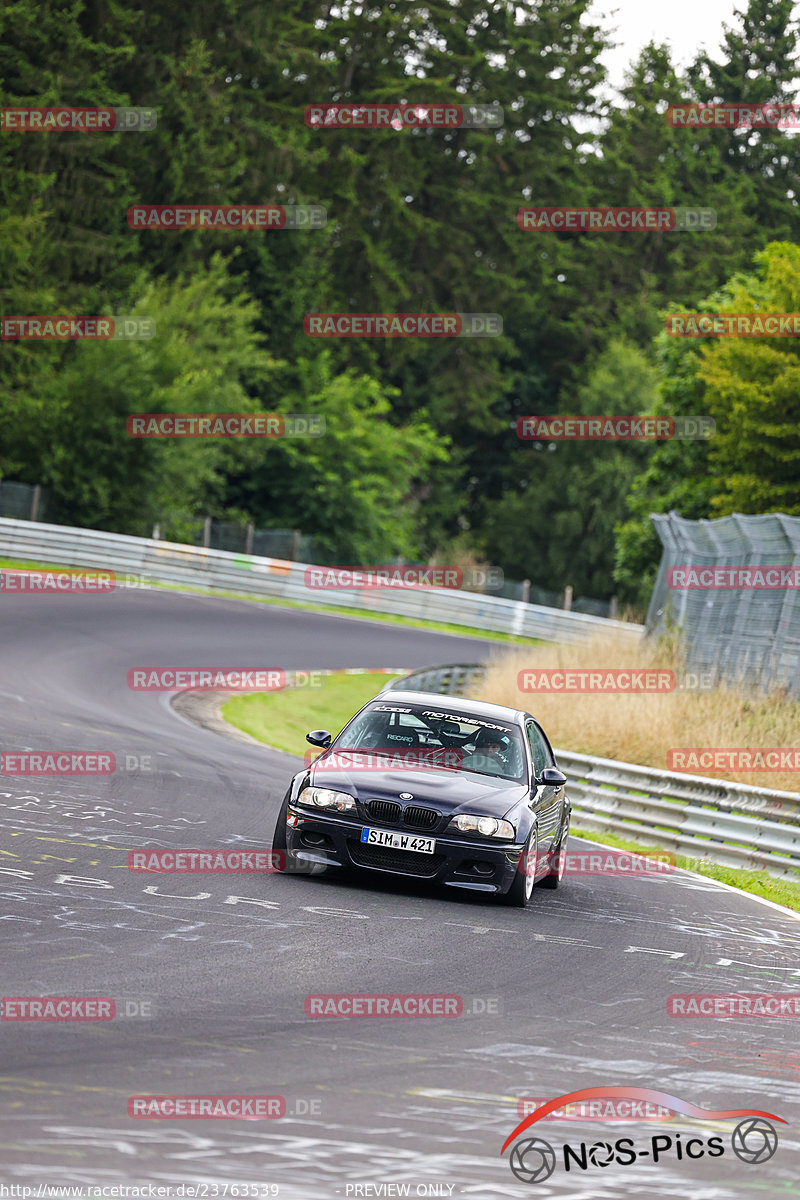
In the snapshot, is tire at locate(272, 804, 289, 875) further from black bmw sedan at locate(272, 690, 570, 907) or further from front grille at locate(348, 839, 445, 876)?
front grille at locate(348, 839, 445, 876)

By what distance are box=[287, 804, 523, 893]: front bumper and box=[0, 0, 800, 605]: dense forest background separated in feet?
86.5

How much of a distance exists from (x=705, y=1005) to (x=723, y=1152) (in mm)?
2845

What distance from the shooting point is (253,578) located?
3903 cm

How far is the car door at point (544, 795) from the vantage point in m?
11.6

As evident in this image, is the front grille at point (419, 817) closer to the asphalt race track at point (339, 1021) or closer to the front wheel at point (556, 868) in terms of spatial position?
the asphalt race track at point (339, 1021)

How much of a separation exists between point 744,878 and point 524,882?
5.42 m

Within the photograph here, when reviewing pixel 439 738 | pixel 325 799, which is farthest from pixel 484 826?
pixel 439 738

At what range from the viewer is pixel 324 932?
29.6 feet

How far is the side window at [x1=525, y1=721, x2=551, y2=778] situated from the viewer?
40.0 feet

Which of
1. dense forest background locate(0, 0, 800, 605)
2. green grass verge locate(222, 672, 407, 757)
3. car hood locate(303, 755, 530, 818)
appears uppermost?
dense forest background locate(0, 0, 800, 605)

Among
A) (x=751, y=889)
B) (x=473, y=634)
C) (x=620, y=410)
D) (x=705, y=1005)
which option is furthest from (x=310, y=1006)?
(x=620, y=410)

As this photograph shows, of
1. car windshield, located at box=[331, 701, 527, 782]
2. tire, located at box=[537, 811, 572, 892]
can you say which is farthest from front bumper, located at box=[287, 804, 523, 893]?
tire, located at box=[537, 811, 572, 892]

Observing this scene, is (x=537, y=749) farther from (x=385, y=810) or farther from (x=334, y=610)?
(x=334, y=610)

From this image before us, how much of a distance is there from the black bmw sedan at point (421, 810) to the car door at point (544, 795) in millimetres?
33
